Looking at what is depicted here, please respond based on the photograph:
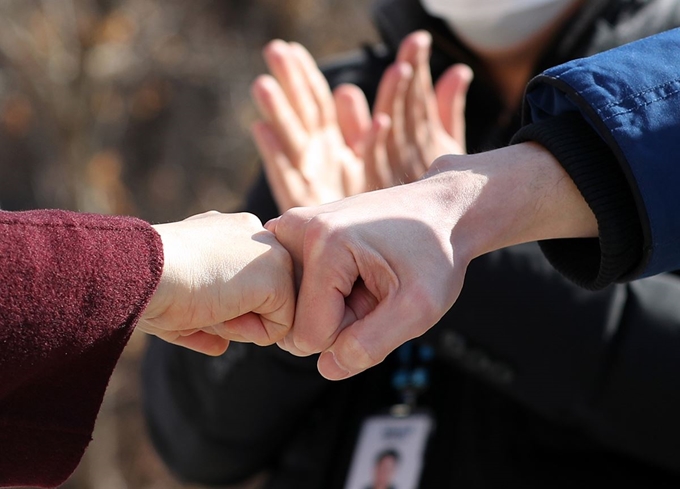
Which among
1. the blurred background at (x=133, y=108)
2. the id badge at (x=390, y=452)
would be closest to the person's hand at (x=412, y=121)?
the id badge at (x=390, y=452)

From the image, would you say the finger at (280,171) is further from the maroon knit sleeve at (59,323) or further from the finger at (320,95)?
the maroon knit sleeve at (59,323)

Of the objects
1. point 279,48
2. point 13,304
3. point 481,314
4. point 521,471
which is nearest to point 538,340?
point 481,314

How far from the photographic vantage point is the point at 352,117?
4.50 ft

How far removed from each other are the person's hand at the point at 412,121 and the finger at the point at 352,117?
30 mm

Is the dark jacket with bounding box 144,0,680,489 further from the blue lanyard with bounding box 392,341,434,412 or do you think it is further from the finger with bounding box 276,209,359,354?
the finger with bounding box 276,209,359,354

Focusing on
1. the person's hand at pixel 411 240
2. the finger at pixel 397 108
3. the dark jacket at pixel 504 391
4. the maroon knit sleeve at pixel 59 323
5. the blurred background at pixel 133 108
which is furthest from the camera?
the blurred background at pixel 133 108

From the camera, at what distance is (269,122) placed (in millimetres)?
1361

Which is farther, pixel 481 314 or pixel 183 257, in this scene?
pixel 481 314

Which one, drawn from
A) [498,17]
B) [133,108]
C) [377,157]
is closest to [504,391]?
[377,157]

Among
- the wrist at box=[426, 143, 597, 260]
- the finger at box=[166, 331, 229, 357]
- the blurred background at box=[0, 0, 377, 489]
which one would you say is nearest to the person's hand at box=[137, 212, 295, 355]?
the finger at box=[166, 331, 229, 357]

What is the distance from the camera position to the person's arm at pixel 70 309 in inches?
27.4

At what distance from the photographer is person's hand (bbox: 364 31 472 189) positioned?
1.29 meters

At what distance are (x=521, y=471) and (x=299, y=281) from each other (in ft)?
1.83

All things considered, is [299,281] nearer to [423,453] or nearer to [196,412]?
[423,453]
